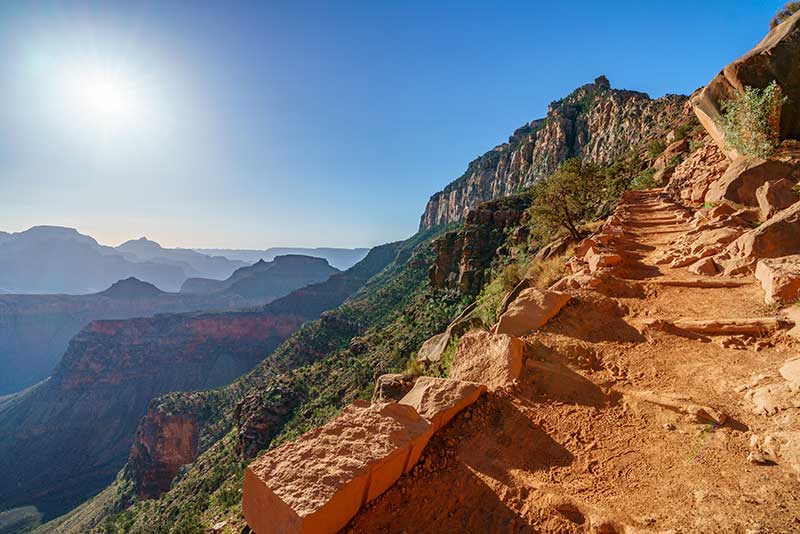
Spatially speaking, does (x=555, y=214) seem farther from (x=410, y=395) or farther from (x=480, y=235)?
(x=480, y=235)

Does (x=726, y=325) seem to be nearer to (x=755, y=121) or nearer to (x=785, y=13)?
(x=755, y=121)

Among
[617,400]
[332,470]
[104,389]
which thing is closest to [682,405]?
[617,400]

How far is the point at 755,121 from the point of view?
45.3 ft

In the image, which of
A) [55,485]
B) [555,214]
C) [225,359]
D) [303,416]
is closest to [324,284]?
[225,359]

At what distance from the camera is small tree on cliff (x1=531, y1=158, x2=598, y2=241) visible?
63.0ft

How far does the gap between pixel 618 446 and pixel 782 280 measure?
5145 mm

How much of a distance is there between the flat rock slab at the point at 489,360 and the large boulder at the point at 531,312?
39.9 inches

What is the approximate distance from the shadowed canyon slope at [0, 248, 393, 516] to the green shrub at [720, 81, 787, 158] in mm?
100158

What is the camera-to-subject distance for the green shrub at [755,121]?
1357cm

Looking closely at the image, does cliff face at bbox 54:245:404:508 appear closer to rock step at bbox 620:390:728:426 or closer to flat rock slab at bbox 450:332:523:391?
flat rock slab at bbox 450:332:523:391

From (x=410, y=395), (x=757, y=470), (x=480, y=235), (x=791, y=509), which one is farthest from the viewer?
(x=480, y=235)

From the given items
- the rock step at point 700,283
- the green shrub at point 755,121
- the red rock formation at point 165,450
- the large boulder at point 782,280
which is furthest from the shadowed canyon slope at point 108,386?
the green shrub at point 755,121

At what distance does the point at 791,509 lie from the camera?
261 centimetres

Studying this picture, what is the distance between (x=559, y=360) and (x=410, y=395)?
2.68 m
